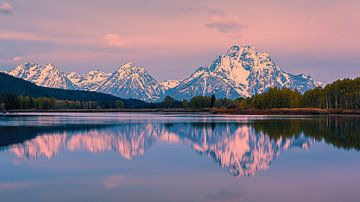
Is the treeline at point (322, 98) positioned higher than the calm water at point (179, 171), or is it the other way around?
the treeline at point (322, 98)

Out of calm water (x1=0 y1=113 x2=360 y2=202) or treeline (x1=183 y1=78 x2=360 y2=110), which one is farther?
treeline (x1=183 y1=78 x2=360 y2=110)

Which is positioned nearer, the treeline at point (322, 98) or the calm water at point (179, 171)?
the calm water at point (179, 171)

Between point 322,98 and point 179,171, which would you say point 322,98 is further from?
point 179,171

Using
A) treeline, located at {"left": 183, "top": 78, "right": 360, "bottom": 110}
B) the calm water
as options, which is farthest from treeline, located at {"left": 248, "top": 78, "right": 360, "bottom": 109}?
the calm water

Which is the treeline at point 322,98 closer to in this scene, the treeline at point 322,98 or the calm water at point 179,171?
the treeline at point 322,98

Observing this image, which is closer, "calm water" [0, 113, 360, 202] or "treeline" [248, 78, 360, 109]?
"calm water" [0, 113, 360, 202]

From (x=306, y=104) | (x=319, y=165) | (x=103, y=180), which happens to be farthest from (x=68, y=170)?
Answer: (x=306, y=104)

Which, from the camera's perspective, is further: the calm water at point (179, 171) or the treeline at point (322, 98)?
the treeline at point (322, 98)

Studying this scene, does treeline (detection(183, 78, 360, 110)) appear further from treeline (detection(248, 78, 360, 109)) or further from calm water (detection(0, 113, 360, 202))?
calm water (detection(0, 113, 360, 202))

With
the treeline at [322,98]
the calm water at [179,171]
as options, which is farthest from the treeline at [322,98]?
the calm water at [179,171]

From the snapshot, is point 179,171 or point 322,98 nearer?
point 179,171

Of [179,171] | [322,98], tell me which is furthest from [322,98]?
[179,171]

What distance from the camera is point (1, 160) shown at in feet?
89.9

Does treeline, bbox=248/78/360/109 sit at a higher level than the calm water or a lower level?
higher
